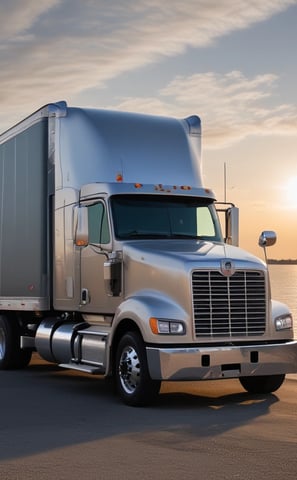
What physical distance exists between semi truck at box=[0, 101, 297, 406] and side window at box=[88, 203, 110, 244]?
24 mm

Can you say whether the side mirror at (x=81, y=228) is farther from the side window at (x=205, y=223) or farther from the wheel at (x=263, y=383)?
the wheel at (x=263, y=383)

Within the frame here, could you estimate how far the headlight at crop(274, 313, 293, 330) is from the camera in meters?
13.3

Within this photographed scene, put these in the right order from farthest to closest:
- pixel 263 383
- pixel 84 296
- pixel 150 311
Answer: pixel 84 296 < pixel 263 383 < pixel 150 311

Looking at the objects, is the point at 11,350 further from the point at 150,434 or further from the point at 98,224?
the point at 150,434

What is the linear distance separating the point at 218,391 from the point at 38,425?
13.9 feet

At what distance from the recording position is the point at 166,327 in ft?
40.9

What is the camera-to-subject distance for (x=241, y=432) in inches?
406

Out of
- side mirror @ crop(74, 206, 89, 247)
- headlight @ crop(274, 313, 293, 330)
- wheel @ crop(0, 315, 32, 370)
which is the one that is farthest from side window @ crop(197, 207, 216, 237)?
wheel @ crop(0, 315, 32, 370)

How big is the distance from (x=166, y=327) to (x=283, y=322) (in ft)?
6.51

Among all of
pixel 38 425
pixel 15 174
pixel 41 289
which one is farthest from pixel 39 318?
pixel 38 425

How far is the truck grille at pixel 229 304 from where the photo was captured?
1271cm

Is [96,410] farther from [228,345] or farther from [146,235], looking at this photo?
[146,235]

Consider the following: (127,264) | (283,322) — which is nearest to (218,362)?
(283,322)

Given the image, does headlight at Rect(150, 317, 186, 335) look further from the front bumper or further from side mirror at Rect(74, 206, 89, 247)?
side mirror at Rect(74, 206, 89, 247)
